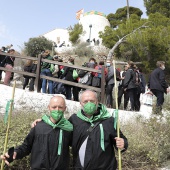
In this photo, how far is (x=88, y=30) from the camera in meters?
36.2

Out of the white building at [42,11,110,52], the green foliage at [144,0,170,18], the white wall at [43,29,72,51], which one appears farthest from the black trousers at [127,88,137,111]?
the white wall at [43,29,72,51]

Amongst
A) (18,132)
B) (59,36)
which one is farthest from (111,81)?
(59,36)

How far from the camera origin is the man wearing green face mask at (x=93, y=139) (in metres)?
2.57

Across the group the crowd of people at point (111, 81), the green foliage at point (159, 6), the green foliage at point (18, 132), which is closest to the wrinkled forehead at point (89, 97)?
the green foliage at point (18, 132)

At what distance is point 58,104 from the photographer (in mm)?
2621

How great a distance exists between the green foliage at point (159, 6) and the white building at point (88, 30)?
25.6 ft

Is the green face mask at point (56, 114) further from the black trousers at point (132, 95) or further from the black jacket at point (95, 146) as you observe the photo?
the black trousers at point (132, 95)

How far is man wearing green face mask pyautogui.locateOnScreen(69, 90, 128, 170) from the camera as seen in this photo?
257cm

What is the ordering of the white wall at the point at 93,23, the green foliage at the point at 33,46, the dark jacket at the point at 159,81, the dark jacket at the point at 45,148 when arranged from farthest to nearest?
the white wall at the point at 93,23
the green foliage at the point at 33,46
the dark jacket at the point at 159,81
the dark jacket at the point at 45,148

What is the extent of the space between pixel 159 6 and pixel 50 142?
94.0ft

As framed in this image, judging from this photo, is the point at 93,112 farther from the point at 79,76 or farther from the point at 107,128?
the point at 79,76

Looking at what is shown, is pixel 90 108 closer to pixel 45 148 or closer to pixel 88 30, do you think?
pixel 45 148

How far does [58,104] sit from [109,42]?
2195 cm

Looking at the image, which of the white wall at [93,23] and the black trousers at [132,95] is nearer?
the black trousers at [132,95]
